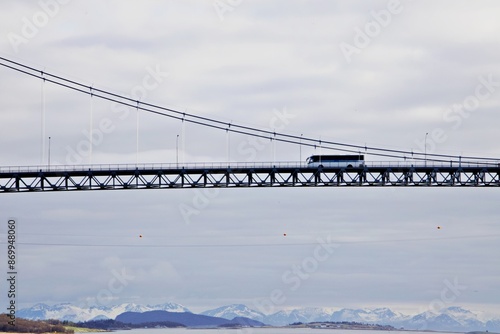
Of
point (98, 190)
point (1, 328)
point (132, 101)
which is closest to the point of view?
point (98, 190)

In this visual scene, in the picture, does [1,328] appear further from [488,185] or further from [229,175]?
[488,185]

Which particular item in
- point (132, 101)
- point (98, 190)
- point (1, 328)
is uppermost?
point (132, 101)

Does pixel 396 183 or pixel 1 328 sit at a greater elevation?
pixel 396 183

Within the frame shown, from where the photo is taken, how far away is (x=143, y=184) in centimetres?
13250

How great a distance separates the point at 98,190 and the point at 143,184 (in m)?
5.30

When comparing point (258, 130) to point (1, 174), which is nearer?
point (1, 174)

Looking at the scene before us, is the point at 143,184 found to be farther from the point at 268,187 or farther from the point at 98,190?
the point at 268,187

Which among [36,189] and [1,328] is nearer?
[36,189]

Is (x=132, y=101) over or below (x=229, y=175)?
over

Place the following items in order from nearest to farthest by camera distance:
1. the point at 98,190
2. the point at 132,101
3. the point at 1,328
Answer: the point at 98,190 → the point at 132,101 → the point at 1,328

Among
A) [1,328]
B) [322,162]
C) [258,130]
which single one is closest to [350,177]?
[322,162]

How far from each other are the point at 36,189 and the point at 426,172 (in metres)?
47.5

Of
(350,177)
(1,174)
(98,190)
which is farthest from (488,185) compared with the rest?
(1,174)

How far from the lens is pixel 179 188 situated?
134m
